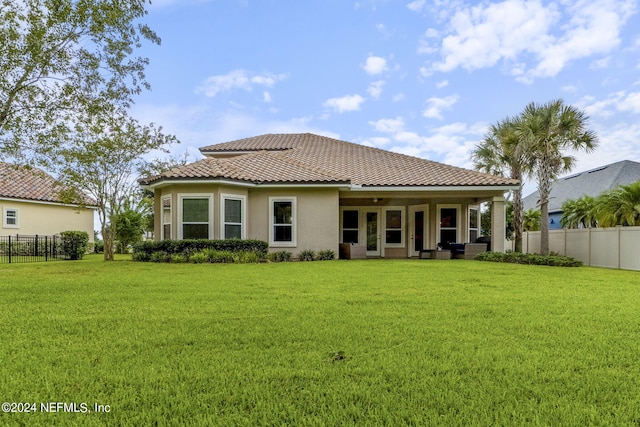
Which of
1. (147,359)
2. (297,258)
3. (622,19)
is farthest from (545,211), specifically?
(147,359)

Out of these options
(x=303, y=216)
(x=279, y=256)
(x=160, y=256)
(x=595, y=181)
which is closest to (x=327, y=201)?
(x=303, y=216)

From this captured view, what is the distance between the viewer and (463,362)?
3.57 metres

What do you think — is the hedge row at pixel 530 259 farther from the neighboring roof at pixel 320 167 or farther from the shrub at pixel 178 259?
the shrub at pixel 178 259

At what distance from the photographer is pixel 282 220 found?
1616 cm

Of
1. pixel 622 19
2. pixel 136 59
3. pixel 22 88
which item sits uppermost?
pixel 622 19

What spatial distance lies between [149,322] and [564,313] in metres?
5.67

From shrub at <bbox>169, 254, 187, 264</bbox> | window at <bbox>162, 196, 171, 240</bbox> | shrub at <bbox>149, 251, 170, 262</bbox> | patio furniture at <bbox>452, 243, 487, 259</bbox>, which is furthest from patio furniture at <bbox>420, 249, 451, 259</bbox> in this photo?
window at <bbox>162, 196, 171, 240</bbox>

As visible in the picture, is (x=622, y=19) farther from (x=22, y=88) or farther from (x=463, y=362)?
(x=22, y=88)

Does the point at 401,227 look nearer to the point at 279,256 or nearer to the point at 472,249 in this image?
the point at 472,249

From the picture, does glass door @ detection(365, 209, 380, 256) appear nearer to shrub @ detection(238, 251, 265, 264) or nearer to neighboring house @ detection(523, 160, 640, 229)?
shrub @ detection(238, 251, 265, 264)

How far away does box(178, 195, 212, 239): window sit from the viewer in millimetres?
14953

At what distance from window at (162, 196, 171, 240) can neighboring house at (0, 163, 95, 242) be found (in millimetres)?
9367

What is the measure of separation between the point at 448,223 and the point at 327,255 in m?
6.35

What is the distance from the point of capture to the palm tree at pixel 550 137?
17.0 m
